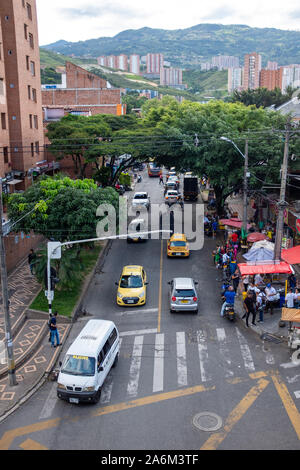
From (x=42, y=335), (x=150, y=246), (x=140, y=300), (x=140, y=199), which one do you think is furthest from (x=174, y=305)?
(x=140, y=199)

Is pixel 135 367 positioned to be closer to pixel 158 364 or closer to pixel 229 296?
pixel 158 364

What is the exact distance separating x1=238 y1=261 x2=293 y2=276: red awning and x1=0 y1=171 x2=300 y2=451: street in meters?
2.65

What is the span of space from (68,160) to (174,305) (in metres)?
29.7

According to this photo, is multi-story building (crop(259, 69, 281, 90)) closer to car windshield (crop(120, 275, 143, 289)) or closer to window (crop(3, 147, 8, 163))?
window (crop(3, 147, 8, 163))

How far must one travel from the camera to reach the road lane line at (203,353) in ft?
52.6

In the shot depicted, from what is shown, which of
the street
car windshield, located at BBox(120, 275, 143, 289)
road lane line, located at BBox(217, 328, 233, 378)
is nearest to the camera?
the street

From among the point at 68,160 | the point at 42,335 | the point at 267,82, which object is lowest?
the point at 42,335

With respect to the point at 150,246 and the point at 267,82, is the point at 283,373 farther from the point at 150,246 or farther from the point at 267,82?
the point at 267,82

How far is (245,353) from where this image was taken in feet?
58.4

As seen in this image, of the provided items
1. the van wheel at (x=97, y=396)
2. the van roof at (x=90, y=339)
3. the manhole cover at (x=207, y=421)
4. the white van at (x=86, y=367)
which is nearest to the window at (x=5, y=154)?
the van roof at (x=90, y=339)

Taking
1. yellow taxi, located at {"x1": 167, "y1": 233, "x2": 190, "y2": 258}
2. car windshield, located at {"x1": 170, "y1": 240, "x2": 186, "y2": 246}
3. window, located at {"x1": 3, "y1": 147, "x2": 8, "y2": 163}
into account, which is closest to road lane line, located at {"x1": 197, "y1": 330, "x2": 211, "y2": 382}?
yellow taxi, located at {"x1": 167, "y1": 233, "x2": 190, "y2": 258}

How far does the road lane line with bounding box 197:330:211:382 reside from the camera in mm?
16031
